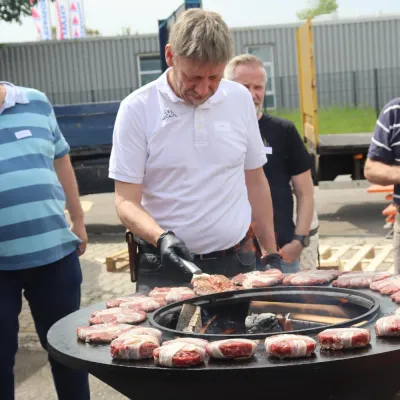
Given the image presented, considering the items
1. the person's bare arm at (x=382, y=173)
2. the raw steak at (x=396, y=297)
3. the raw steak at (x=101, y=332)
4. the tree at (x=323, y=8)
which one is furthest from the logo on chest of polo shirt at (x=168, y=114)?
the tree at (x=323, y=8)

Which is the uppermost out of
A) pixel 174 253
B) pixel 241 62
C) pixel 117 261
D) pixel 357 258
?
pixel 241 62

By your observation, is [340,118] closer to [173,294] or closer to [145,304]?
[173,294]

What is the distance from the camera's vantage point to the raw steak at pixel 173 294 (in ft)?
9.39

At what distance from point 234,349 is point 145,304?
2.40 ft

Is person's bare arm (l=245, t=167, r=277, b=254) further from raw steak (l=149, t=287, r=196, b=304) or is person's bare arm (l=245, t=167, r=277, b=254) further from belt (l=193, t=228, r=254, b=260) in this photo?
raw steak (l=149, t=287, r=196, b=304)

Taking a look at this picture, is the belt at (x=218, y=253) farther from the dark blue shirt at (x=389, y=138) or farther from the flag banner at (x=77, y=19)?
the flag banner at (x=77, y=19)

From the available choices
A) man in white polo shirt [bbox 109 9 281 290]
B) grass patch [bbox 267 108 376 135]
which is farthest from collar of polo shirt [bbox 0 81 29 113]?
grass patch [bbox 267 108 376 135]

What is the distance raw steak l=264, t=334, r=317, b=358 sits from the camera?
2.11 m

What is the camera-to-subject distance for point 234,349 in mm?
2133

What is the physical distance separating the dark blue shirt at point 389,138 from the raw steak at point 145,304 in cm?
190

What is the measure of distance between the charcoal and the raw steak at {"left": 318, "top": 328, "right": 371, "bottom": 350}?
57cm

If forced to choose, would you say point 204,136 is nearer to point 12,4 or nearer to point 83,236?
point 83,236

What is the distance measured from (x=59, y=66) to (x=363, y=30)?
11.1 meters

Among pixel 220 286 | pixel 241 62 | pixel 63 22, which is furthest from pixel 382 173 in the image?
pixel 63 22
